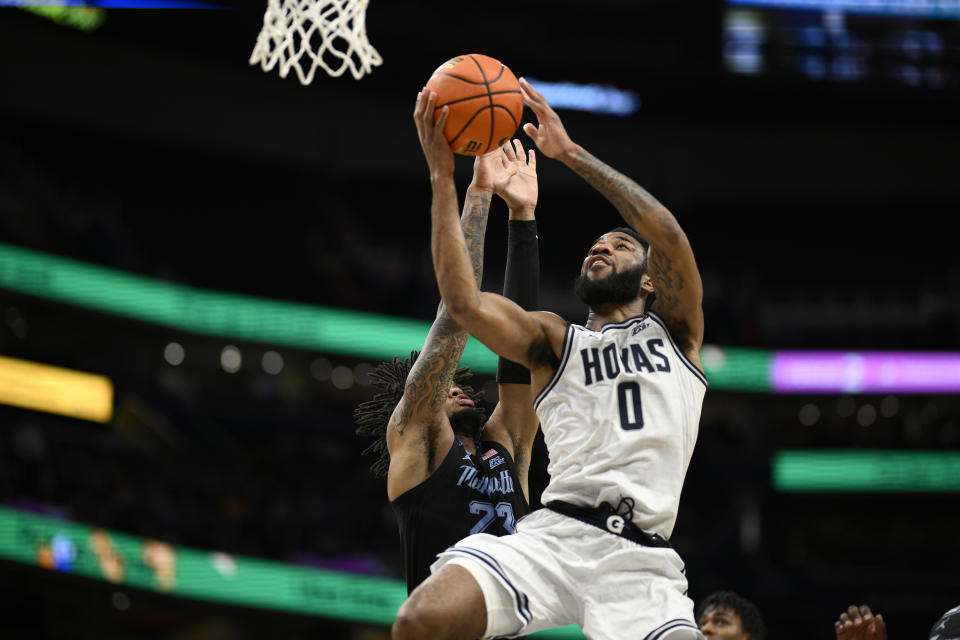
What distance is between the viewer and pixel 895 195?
2458 cm

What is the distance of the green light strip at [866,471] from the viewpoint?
21016 millimetres

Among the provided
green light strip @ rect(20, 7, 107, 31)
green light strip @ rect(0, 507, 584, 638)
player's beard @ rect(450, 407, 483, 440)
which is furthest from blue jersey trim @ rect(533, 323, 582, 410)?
green light strip @ rect(20, 7, 107, 31)

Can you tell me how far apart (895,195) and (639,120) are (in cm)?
608

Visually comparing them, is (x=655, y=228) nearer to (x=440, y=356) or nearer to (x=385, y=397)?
(x=440, y=356)

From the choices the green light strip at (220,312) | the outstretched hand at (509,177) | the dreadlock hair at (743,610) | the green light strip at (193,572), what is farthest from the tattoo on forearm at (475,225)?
the green light strip at (220,312)

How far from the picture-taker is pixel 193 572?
15.6m

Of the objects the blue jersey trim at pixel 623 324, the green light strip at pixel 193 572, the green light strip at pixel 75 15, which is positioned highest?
the green light strip at pixel 75 15

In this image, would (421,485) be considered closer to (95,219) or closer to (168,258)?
(95,219)

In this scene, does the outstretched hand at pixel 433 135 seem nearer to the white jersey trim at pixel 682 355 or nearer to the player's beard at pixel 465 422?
the white jersey trim at pixel 682 355

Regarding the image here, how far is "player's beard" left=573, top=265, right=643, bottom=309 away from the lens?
14.8 feet

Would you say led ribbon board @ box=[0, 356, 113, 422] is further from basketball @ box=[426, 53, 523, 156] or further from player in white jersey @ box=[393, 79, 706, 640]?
player in white jersey @ box=[393, 79, 706, 640]

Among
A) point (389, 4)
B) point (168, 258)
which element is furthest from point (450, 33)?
point (168, 258)

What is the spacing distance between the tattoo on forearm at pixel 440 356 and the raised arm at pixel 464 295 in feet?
2.04

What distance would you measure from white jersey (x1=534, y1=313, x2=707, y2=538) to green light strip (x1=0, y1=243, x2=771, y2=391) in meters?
13.7
